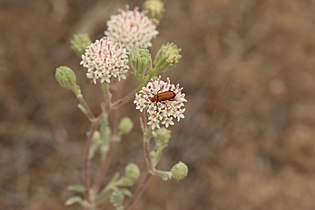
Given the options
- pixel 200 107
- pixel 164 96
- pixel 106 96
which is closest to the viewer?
pixel 164 96

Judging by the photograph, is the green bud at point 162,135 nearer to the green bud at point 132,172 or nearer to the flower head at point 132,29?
the green bud at point 132,172

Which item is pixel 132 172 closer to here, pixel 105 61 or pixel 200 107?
pixel 105 61

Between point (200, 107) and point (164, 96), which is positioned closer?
point (164, 96)

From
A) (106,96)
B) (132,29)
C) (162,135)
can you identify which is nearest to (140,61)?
(106,96)

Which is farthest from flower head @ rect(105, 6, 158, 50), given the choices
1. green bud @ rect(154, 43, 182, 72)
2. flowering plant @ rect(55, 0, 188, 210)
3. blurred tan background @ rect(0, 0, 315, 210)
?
blurred tan background @ rect(0, 0, 315, 210)

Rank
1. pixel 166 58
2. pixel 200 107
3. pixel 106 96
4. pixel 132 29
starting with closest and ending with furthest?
pixel 166 58 → pixel 106 96 → pixel 132 29 → pixel 200 107

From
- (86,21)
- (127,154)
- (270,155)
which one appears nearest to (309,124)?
(270,155)

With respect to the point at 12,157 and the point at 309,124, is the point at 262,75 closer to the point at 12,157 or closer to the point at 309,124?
the point at 309,124
